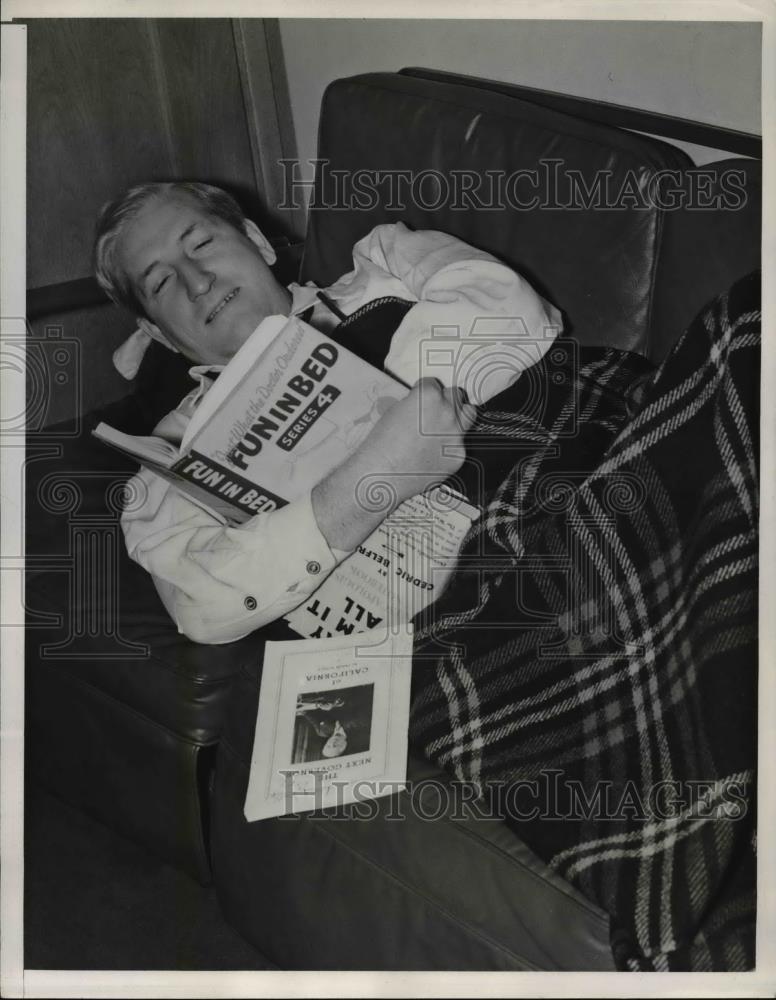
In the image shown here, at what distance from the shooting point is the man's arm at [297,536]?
100cm

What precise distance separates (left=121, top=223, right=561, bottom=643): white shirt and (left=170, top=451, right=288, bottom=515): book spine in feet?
0.07

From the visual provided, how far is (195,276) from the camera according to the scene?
1.15 m

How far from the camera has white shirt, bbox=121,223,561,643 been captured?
103cm

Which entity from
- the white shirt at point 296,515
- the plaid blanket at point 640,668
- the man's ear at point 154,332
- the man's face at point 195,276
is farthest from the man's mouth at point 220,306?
the plaid blanket at point 640,668

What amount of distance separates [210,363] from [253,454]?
0.86ft

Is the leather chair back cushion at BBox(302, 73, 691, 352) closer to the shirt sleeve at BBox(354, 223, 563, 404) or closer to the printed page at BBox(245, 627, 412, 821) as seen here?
the shirt sleeve at BBox(354, 223, 563, 404)

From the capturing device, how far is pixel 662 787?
818 mm

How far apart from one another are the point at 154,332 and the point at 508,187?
51cm

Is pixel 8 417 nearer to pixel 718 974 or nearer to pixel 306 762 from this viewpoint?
pixel 306 762

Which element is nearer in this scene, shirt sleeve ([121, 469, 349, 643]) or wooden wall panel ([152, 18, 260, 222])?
shirt sleeve ([121, 469, 349, 643])

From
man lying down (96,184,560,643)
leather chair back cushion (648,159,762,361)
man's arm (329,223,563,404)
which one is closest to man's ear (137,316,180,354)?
man lying down (96,184,560,643)

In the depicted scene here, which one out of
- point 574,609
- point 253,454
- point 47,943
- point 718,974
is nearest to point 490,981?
point 718,974

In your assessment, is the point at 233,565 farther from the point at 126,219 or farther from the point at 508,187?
the point at 508,187
